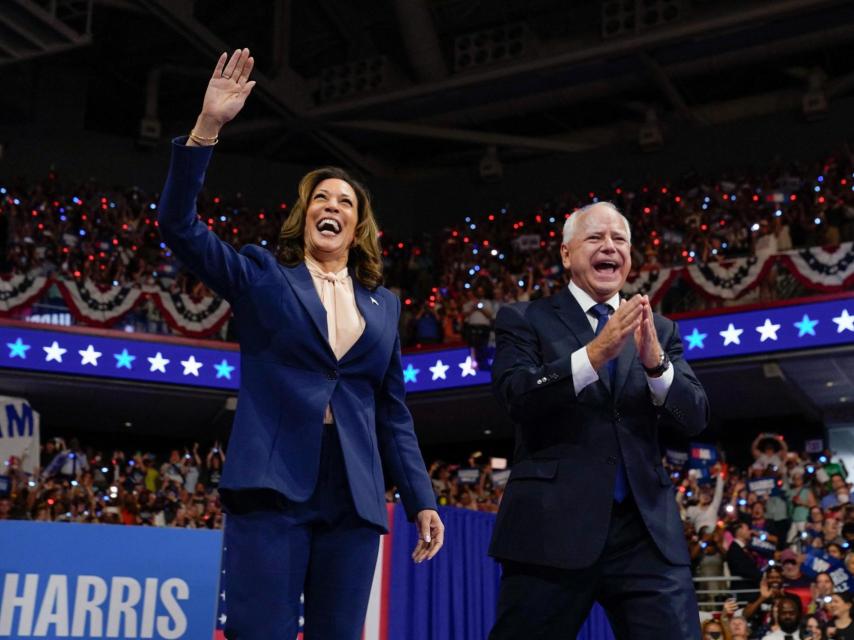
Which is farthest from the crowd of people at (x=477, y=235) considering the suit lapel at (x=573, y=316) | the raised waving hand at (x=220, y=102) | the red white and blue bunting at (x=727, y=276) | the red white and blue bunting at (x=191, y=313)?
the raised waving hand at (x=220, y=102)

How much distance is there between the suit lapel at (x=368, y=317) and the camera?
2.44 metres

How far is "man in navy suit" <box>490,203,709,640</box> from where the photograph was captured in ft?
8.07

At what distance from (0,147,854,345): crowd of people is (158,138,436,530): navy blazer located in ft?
35.5

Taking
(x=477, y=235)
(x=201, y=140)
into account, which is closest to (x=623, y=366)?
(x=201, y=140)

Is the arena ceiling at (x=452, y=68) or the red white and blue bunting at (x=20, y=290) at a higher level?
the arena ceiling at (x=452, y=68)

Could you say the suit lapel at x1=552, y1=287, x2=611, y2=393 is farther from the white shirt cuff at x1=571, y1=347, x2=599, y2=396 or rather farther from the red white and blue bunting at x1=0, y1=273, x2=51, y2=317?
the red white and blue bunting at x1=0, y1=273, x2=51, y2=317

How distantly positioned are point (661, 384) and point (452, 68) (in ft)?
57.8

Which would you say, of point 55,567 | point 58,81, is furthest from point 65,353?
point 55,567

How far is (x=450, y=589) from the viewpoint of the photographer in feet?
14.4

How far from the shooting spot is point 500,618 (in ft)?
8.31

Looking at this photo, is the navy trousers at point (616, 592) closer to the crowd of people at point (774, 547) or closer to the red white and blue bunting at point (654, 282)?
the crowd of people at point (774, 547)

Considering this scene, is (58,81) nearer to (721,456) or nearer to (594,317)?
(721,456)

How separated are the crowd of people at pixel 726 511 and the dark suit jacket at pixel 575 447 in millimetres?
5566

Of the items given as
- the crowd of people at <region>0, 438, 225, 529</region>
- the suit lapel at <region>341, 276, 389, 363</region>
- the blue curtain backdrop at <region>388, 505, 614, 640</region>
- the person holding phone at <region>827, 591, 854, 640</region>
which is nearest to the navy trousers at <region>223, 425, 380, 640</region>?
the suit lapel at <region>341, 276, 389, 363</region>
